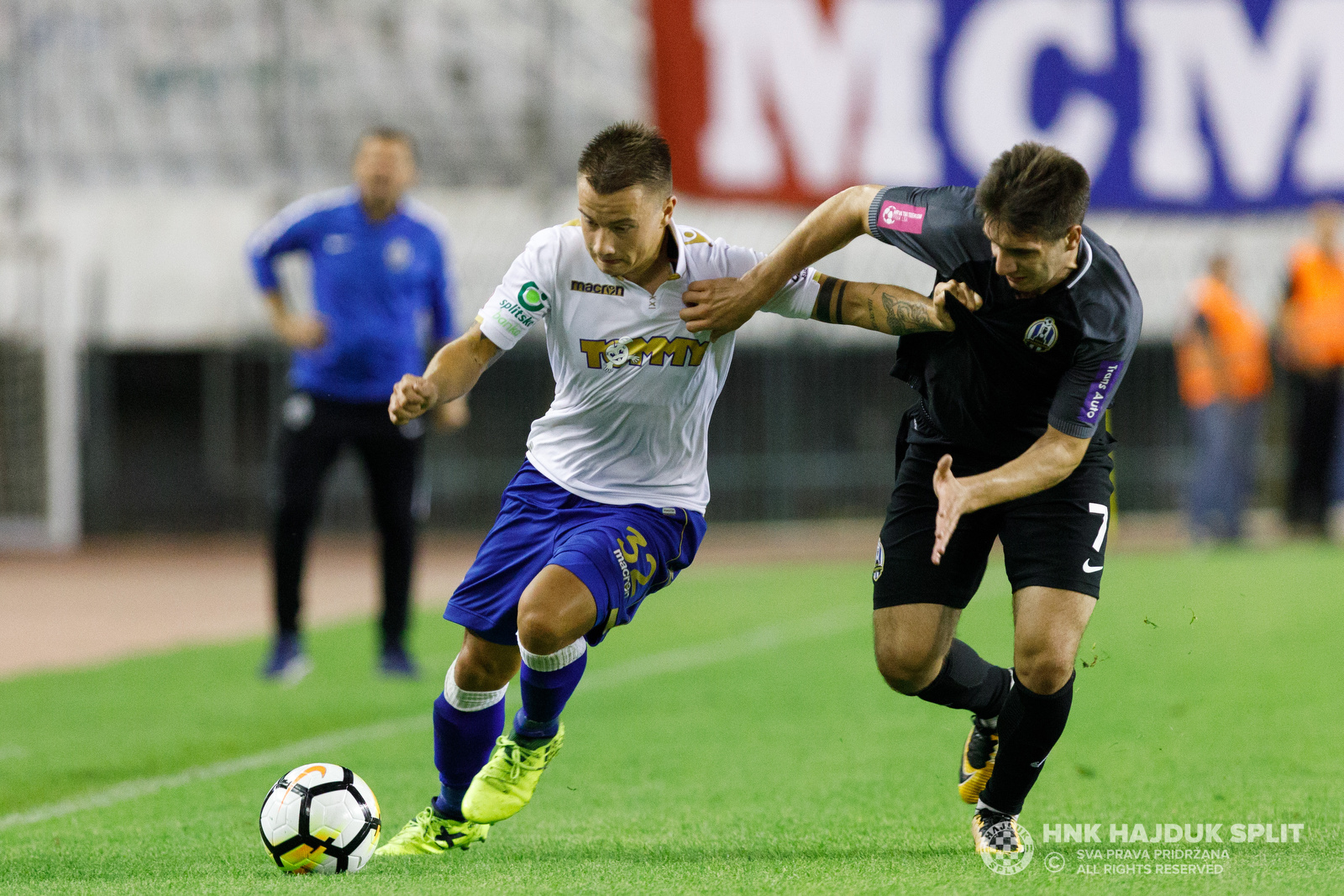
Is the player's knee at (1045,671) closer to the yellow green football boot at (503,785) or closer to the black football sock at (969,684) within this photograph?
the black football sock at (969,684)

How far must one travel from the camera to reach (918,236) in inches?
172

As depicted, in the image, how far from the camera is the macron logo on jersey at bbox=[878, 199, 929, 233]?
14.4ft

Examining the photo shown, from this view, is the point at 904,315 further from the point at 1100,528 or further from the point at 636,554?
the point at 636,554

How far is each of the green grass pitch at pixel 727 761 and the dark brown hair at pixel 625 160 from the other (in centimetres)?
174

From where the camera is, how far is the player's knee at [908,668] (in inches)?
183

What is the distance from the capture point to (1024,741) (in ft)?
14.1

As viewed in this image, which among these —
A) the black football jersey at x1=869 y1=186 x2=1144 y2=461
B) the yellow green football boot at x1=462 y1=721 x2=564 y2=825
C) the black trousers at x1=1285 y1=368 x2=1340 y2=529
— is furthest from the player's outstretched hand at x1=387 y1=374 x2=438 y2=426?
the black trousers at x1=1285 y1=368 x2=1340 y2=529

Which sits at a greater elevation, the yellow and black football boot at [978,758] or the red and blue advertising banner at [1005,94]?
the red and blue advertising banner at [1005,94]

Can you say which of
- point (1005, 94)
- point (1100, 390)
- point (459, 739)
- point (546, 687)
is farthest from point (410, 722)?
point (1005, 94)

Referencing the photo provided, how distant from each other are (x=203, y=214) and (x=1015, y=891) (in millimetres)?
15510

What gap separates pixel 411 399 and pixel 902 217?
1371 millimetres

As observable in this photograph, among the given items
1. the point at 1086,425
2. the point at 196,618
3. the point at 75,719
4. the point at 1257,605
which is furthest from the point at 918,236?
the point at 196,618

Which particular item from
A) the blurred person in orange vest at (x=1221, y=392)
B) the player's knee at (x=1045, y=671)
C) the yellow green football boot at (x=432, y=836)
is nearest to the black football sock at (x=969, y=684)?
the player's knee at (x=1045, y=671)

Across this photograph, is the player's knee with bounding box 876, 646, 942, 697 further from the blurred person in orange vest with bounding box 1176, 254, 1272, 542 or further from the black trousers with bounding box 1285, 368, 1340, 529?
the black trousers with bounding box 1285, 368, 1340, 529
